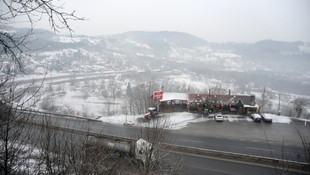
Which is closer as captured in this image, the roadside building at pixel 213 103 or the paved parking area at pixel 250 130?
the paved parking area at pixel 250 130

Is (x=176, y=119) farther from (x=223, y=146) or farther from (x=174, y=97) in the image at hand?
(x=223, y=146)

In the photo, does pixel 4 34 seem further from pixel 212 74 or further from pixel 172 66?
pixel 172 66

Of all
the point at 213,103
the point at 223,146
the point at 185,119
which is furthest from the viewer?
the point at 213,103

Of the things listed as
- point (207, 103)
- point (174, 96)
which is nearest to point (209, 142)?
point (207, 103)

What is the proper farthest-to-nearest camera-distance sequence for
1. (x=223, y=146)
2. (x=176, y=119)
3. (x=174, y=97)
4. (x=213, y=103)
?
(x=174, y=97) < (x=213, y=103) < (x=176, y=119) < (x=223, y=146)

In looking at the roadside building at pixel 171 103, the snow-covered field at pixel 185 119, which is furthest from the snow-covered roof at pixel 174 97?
the snow-covered field at pixel 185 119

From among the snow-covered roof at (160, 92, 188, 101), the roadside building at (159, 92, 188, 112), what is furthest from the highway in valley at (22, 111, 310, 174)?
the snow-covered roof at (160, 92, 188, 101)

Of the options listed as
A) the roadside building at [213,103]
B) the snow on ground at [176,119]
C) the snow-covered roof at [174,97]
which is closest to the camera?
the snow on ground at [176,119]

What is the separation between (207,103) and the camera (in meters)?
30.0

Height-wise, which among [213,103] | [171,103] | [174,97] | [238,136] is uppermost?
[174,97]

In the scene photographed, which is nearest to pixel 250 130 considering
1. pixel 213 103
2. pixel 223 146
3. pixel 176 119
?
pixel 223 146

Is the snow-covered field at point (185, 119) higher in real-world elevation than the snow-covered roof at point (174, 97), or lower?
lower

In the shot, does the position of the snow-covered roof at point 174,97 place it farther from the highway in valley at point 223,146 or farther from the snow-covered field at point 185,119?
the highway in valley at point 223,146

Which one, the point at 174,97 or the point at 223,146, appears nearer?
the point at 223,146
